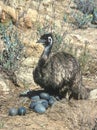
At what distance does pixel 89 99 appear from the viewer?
801 centimetres

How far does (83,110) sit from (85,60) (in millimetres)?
1836

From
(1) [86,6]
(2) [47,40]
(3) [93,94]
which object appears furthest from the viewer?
(1) [86,6]

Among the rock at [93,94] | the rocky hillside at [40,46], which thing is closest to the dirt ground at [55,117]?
the rocky hillside at [40,46]

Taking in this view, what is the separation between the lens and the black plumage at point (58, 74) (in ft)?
25.3

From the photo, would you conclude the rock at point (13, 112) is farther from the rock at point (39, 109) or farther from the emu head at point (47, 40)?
the emu head at point (47, 40)

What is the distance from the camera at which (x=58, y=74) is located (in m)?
7.72

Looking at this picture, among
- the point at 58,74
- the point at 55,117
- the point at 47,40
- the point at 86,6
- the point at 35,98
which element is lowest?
the point at 55,117

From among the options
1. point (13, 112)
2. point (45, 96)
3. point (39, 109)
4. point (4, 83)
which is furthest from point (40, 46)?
point (13, 112)

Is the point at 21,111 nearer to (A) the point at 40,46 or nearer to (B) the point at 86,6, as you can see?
(A) the point at 40,46

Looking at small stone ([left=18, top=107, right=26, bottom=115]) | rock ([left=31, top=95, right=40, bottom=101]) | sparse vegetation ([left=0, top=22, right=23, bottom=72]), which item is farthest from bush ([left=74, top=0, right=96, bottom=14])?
small stone ([left=18, top=107, right=26, bottom=115])

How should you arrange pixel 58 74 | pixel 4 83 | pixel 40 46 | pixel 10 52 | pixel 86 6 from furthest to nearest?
1. pixel 86 6
2. pixel 40 46
3. pixel 10 52
4. pixel 4 83
5. pixel 58 74

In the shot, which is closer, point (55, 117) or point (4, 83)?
point (55, 117)

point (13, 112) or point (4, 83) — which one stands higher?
point (4, 83)

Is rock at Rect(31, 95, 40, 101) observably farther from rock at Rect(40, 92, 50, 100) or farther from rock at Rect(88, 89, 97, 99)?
rock at Rect(88, 89, 97, 99)
